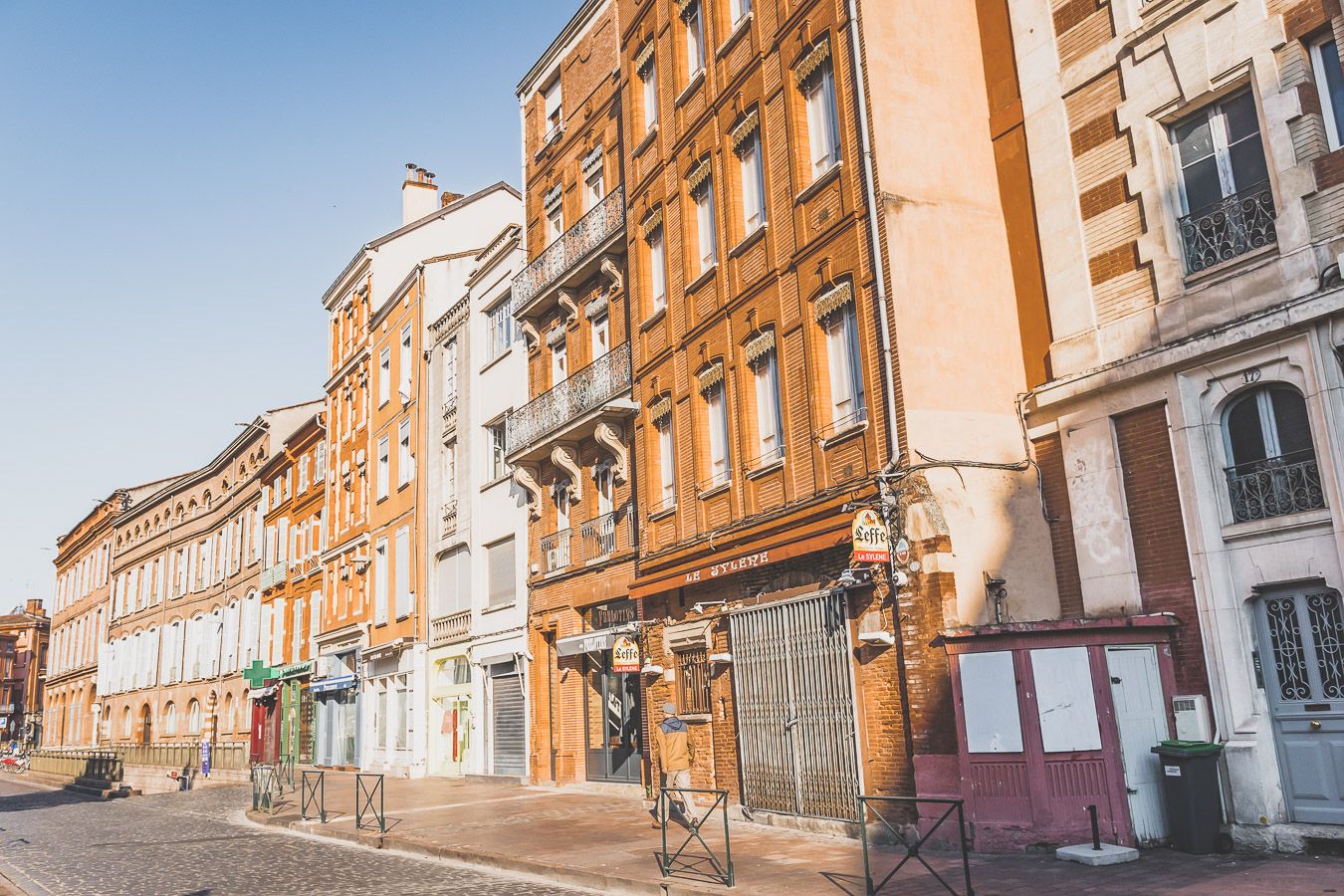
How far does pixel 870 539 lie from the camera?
12.7 metres

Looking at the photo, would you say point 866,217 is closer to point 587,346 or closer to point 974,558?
point 974,558

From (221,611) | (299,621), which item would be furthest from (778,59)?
(221,611)

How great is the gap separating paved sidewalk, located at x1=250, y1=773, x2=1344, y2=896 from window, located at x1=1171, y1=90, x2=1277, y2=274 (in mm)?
5983

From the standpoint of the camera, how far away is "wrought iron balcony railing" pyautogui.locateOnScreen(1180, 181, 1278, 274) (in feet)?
36.6

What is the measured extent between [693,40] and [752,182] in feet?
12.2

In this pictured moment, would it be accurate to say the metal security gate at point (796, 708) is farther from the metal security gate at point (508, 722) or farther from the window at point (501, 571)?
the window at point (501, 571)

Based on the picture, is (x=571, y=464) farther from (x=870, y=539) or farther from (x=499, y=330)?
(x=870, y=539)

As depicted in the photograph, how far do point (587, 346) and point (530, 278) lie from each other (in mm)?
2945

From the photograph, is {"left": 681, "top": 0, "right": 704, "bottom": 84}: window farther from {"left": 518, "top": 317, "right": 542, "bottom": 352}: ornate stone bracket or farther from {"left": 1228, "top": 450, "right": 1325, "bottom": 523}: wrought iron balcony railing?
{"left": 1228, "top": 450, "right": 1325, "bottom": 523}: wrought iron balcony railing

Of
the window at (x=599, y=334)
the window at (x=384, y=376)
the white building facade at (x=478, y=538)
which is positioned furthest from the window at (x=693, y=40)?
the window at (x=384, y=376)

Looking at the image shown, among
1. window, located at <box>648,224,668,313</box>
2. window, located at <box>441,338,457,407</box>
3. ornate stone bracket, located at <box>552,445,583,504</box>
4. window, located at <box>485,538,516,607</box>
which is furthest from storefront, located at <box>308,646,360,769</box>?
window, located at <box>648,224,668,313</box>

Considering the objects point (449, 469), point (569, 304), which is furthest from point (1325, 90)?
point (449, 469)

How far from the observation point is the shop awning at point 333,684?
108ft

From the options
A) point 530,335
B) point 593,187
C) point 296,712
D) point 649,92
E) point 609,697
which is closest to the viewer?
point 649,92
